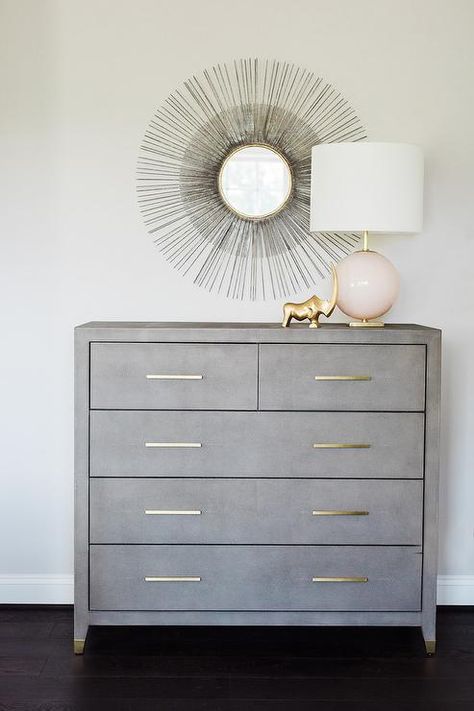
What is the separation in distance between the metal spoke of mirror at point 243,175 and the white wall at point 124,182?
2.3 inches

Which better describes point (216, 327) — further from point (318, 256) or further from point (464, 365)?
point (464, 365)

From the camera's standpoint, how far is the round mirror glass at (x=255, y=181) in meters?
3.13

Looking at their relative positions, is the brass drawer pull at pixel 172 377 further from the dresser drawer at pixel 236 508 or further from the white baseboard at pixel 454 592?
the white baseboard at pixel 454 592

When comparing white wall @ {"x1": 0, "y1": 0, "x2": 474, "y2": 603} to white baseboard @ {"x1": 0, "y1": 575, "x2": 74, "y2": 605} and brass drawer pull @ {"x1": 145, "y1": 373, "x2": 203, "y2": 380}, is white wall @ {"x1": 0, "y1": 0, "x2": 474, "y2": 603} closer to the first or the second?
white baseboard @ {"x1": 0, "y1": 575, "x2": 74, "y2": 605}

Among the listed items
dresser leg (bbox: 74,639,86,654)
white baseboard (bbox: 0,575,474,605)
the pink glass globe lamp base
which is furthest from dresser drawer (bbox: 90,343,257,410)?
white baseboard (bbox: 0,575,474,605)

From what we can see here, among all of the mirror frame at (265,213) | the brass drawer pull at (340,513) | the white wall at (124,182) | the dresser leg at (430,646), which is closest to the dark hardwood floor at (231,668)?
the dresser leg at (430,646)

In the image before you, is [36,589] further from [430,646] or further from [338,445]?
[430,646]

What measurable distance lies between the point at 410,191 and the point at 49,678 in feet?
6.15

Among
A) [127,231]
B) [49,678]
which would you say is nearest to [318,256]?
[127,231]

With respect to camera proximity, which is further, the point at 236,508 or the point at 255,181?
the point at 255,181

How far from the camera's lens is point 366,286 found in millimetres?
2809

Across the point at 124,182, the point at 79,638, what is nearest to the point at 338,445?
the point at 79,638

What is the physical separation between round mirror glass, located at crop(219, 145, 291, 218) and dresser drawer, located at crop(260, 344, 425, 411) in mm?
673

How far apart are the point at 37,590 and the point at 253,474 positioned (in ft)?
3.39
